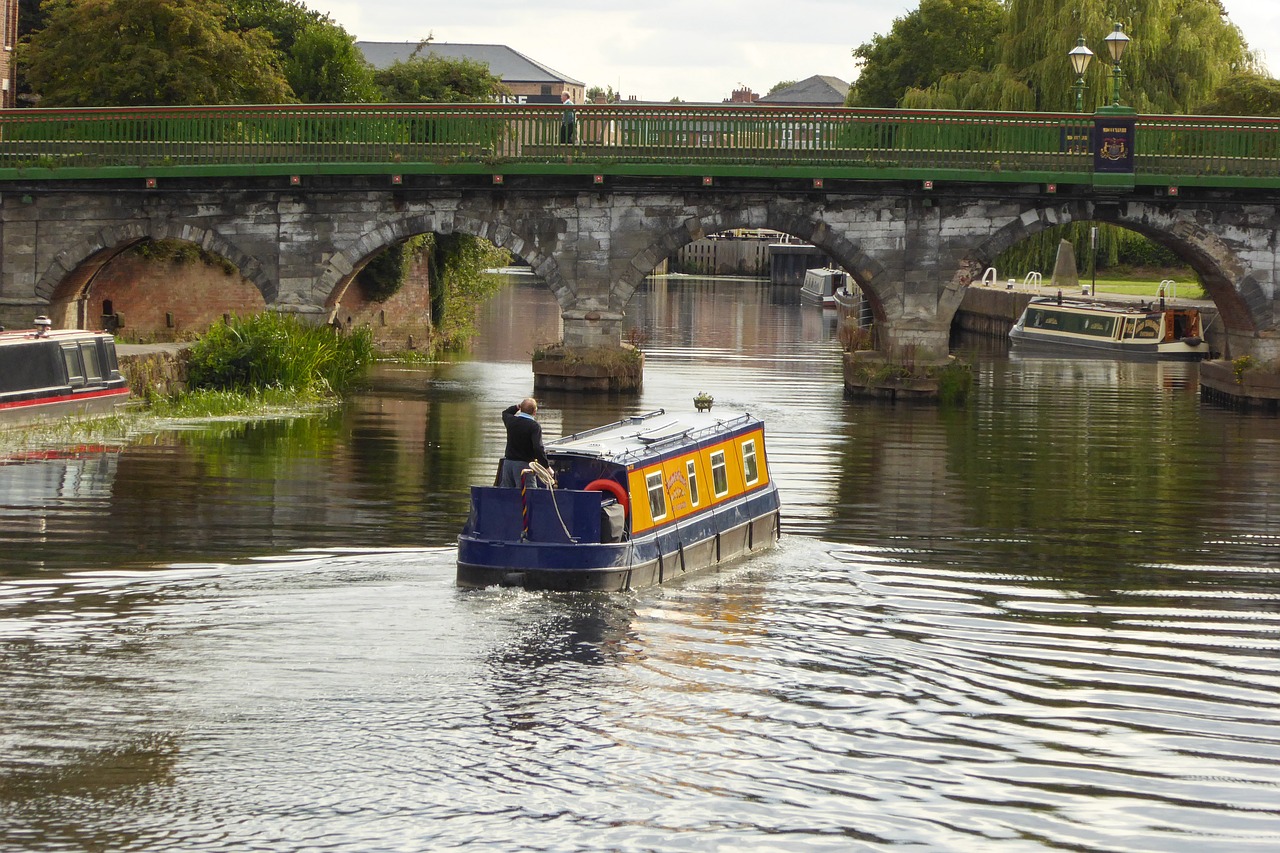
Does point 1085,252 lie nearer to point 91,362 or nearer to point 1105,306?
point 1105,306

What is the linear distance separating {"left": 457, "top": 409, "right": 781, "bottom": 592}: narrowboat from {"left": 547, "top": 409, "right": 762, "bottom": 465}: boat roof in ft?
0.06

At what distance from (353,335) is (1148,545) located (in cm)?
2348

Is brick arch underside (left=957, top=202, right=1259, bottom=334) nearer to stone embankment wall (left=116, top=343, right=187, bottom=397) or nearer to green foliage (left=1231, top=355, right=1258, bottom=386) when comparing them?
green foliage (left=1231, top=355, right=1258, bottom=386)

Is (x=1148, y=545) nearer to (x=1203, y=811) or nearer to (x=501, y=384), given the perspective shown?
(x=1203, y=811)

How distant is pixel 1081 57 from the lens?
37094mm

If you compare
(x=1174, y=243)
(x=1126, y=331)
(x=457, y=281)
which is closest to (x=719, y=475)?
(x=1174, y=243)

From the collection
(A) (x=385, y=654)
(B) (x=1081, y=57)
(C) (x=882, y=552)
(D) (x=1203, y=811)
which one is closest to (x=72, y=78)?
(B) (x=1081, y=57)

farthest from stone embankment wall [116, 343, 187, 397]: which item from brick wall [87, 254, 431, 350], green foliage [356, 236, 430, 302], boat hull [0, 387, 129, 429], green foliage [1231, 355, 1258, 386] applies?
green foliage [1231, 355, 1258, 386]

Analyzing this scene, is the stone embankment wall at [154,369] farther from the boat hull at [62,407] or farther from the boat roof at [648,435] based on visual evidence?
the boat roof at [648,435]

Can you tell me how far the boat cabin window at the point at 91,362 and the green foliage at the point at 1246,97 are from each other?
3351cm

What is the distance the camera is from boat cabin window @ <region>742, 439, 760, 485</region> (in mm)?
20991

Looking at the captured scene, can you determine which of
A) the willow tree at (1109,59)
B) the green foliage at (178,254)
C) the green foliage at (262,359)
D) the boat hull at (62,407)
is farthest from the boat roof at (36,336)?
the willow tree at (1109,59)

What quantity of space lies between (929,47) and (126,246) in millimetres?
50847

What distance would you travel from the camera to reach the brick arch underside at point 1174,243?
126 feet
